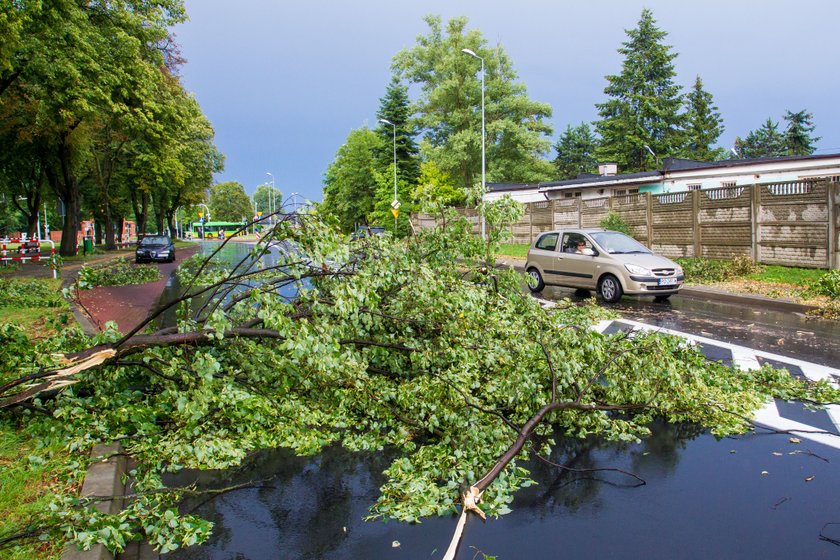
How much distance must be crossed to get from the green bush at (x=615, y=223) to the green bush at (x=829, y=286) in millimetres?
9368

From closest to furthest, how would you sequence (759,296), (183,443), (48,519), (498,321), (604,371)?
(48,519), (183,443), (604,371), (498,321), (759,296)

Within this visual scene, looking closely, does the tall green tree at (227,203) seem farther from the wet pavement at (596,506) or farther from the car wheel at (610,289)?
the wet pavement at (596,506)

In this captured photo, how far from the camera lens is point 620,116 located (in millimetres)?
54062

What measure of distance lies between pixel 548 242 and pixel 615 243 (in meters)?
1.81

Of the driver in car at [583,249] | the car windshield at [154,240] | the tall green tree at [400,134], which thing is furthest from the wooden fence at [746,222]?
the tall green tree at [400,134]

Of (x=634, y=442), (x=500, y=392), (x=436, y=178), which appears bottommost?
(x=634, y=442)

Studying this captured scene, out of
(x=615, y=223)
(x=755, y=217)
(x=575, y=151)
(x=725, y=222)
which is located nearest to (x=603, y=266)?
(x=755, y=217)

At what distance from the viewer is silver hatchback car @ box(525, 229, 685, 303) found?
41.5ft

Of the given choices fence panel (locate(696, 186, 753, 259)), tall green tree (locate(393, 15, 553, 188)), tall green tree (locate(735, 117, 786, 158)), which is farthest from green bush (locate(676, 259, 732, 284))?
tall green tree (locate(735, 117, 786, 158))

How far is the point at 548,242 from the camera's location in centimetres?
1505

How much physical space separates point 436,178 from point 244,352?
43.7 metres

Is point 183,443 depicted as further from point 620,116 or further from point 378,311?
point 620,116

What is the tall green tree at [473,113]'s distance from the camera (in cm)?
5066

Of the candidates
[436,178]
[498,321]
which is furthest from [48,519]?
[436,178]
